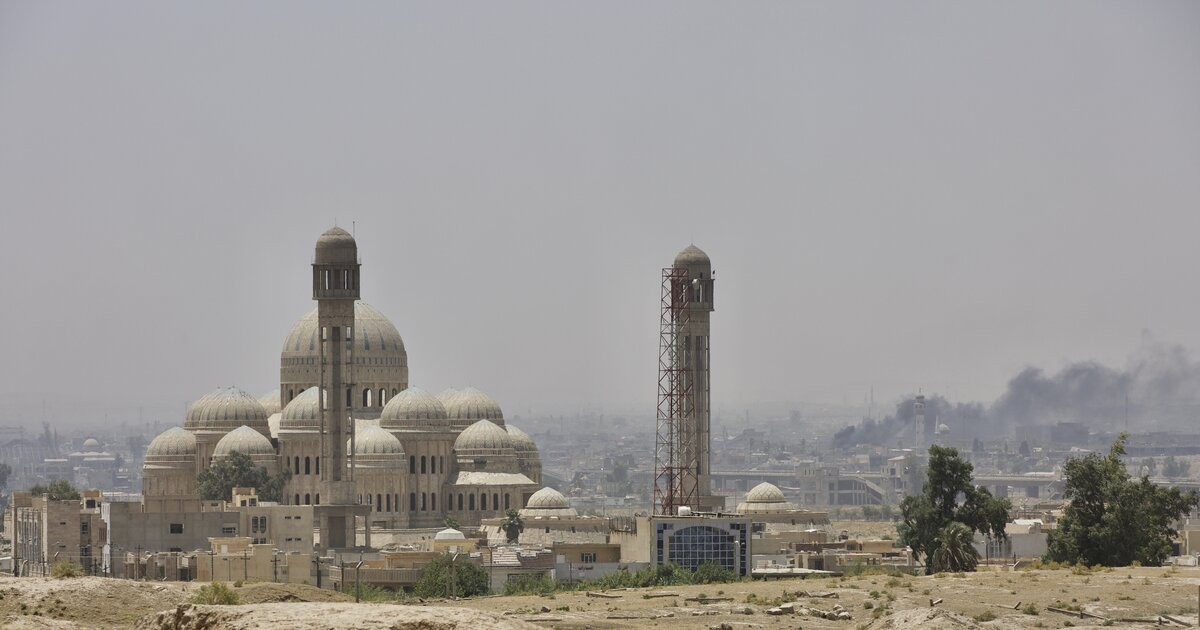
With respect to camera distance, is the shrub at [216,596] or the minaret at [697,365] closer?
the shrub at [216,596]

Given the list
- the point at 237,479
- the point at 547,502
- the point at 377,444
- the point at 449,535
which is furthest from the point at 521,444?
the point at 449,535

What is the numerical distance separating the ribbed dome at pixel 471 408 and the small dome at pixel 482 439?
3375mm

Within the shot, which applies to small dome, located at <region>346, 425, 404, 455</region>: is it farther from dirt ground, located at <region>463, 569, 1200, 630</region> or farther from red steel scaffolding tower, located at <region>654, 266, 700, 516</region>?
dirt ground, located at <region>463, 569, 1200, 630</region>

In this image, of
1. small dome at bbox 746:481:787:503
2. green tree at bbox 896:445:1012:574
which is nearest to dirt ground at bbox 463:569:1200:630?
green tree at bbox 896:445:1012:574

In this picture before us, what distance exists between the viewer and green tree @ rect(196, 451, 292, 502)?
437ft

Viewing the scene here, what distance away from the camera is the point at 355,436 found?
433 feet

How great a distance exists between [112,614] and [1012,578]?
1041 inches

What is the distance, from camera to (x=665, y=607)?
6419 cm

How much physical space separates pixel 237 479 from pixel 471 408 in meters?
17.3

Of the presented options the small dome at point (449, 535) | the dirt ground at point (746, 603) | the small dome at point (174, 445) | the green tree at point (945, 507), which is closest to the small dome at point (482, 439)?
the small dome at point (174, 445)

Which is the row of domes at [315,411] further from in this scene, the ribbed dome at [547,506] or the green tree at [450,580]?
the green tree at [450,580]

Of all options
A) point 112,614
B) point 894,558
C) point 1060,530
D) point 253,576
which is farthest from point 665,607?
point 894,558

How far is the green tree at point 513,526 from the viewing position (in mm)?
126875

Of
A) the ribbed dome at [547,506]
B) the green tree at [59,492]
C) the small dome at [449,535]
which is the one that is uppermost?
the green tree at [59,492]
